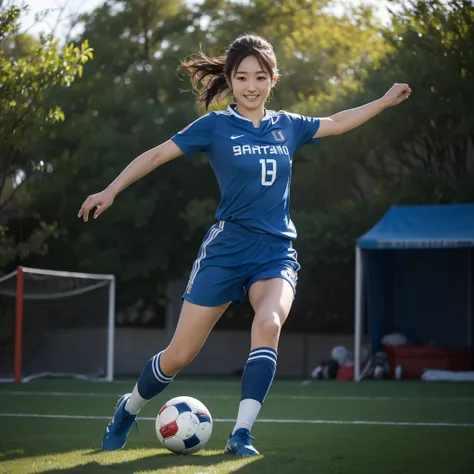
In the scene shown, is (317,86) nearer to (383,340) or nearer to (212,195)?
(212,195)

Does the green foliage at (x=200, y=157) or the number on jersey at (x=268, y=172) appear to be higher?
the green foliage at (x=200, y=157)

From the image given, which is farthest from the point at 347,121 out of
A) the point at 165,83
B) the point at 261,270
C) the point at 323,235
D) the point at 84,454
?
the point at 165,83

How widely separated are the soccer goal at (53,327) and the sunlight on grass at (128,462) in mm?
10067

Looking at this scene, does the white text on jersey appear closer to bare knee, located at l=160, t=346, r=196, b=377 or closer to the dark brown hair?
the dark brown hair

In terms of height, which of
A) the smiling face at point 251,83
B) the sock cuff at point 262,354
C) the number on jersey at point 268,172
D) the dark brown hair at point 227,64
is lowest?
the sock cuff at point 262,354

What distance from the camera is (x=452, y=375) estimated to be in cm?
1498

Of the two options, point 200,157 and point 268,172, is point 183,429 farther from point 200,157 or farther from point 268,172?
point 200,157

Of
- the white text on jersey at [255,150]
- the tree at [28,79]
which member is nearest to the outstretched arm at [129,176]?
the white text on jersey at [255,150]

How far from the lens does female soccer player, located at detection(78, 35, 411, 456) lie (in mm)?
5457

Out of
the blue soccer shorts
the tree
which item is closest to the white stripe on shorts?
the blue soccer shorts

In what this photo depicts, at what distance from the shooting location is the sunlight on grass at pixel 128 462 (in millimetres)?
4867

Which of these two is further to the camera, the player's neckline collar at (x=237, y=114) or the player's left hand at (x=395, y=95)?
the player's left hand at (x=395, y=95)

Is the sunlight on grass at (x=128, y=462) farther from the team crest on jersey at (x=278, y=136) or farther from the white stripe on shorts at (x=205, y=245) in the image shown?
the team crest on jersey at (x=278, y=136)

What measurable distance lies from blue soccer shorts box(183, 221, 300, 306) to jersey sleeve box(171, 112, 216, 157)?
45 cm
